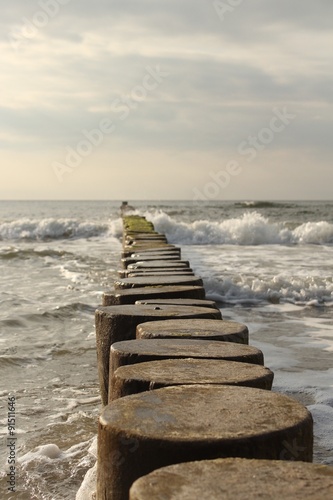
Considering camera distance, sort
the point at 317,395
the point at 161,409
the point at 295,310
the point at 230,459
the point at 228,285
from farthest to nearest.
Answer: the point at 228,285 → the point at 295,310 → the point at 317,395 → the point at 161,409 → the point at 230,459

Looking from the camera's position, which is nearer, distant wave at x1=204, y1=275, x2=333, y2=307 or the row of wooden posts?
the row of wooden posts

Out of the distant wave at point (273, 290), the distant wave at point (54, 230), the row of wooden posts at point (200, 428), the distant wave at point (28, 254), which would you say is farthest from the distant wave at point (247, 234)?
the row of wooden posts at point (200, 428)

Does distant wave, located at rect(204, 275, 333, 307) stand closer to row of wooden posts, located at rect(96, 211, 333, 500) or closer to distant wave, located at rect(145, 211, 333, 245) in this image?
row of wooden posts, located at rect(96, 211, 333, 500)

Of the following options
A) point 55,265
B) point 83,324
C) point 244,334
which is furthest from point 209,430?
point 55,265

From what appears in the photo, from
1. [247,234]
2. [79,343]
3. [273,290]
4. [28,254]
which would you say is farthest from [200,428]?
[247,234]

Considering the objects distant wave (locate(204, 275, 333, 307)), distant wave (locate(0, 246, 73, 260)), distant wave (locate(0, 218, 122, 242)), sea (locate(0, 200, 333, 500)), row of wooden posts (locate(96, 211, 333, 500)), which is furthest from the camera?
distant wave (locate(0, 218, 122, 242))

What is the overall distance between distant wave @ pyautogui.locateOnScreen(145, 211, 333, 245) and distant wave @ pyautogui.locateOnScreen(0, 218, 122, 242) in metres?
2.80

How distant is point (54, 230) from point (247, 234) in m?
8.12

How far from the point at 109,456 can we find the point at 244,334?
1310 mm

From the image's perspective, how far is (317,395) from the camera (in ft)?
13.9

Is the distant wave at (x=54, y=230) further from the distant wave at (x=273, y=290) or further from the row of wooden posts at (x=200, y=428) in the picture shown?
the row of wooden posts at (x=200, y=428)

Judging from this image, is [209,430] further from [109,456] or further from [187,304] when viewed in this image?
[187,304]

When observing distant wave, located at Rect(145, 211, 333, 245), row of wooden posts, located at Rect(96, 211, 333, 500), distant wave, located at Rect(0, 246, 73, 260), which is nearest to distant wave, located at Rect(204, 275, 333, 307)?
row of wooden posts, located at Rect(96, 211, 333, 500)

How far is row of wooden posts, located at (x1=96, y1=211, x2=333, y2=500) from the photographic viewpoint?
1405mm
